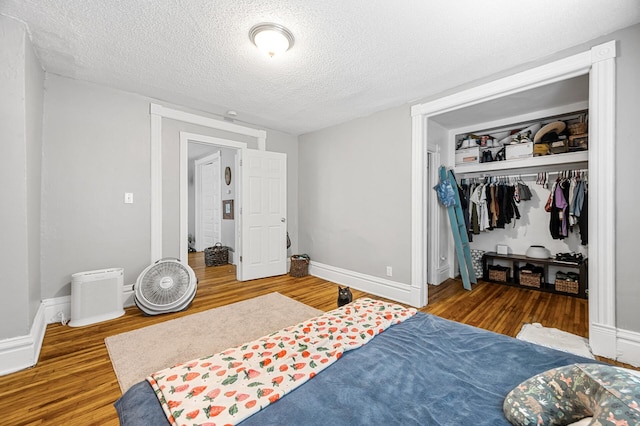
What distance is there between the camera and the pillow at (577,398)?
58 cm

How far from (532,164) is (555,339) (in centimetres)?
239

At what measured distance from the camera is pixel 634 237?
1.92m

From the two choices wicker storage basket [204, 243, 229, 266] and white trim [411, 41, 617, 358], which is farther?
wicker storage basket [204, 243, 229, 266]

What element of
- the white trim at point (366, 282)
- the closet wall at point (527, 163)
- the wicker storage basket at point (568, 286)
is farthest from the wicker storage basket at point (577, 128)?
the white trim at point (366, 282)

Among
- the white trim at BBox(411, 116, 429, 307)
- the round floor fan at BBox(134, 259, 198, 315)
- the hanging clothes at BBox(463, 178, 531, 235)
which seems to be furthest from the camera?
the hanging clothes at BBox(463, 178, 531, 235)

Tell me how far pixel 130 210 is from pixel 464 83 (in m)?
3.91

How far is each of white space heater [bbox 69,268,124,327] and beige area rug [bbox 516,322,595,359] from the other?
3.86m

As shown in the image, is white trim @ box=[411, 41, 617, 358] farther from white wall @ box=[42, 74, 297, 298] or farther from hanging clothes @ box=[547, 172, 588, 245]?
white wall @ box=[42, 74, 297, 298]

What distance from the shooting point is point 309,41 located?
2.08 meters

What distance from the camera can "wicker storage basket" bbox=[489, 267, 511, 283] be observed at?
3941 millimetres

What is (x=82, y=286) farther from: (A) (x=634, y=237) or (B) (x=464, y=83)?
(A) (x=634, y=237)

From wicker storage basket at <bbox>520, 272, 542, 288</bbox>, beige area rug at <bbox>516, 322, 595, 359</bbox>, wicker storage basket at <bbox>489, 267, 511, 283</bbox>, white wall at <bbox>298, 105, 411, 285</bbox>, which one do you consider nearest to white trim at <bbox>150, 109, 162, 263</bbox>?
white wall at <bbox>298, 105, 411, 285</bbox>

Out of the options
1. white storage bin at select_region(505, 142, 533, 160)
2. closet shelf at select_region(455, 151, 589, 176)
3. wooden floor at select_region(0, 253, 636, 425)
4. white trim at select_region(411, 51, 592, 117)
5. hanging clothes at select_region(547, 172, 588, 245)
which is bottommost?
wooden floor at select_region(0, 253, 636, 425)

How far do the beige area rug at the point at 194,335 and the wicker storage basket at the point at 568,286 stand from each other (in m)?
3.20
